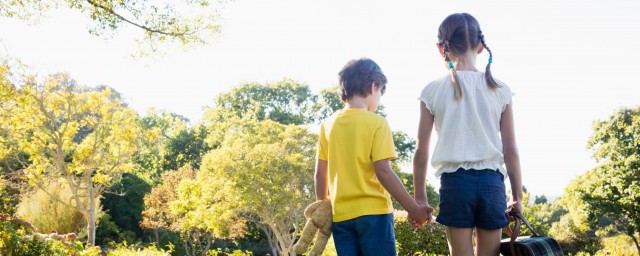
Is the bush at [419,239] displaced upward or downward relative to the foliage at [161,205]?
downward

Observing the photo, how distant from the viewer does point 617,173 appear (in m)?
20.6

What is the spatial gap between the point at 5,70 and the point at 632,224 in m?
21.1

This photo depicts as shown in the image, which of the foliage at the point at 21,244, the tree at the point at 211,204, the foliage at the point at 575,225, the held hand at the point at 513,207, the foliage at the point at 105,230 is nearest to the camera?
the held hand at the point at 513,207

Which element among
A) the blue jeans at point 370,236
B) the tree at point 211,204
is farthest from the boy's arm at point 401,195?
the tree at point 211,204

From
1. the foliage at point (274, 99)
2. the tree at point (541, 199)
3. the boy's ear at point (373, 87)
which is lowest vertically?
the boy's ear at point (373, 87)

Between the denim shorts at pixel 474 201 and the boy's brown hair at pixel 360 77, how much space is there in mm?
630

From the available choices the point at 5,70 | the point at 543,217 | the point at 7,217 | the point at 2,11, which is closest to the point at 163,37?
the point at 2,11

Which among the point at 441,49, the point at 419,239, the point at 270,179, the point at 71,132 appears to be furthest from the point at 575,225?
the point at 441,49

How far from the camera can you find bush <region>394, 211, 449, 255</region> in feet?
24.4

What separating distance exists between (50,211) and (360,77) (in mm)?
14305

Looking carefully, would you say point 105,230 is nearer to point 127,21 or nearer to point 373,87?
point 127,21

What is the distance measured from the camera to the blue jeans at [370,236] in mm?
2455

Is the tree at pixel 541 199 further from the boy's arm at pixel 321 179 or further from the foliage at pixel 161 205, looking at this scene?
the boy's arm at pixel 321 179

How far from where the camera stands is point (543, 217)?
113ft
